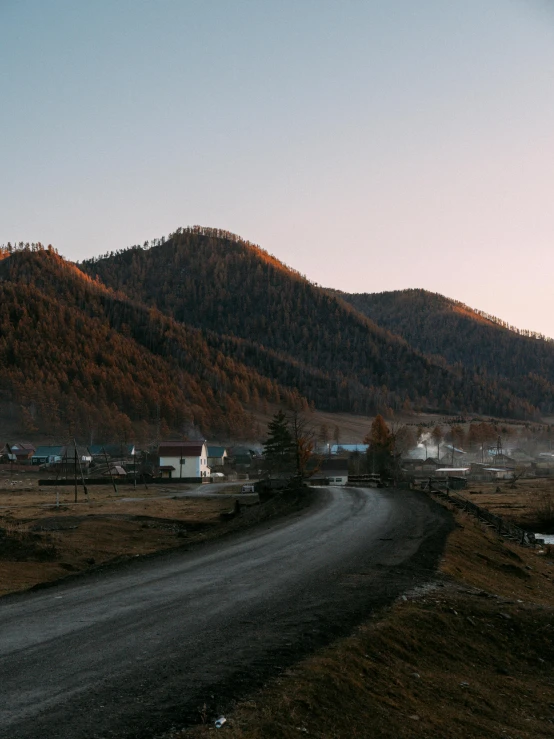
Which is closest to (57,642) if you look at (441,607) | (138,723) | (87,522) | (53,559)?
(138,723)

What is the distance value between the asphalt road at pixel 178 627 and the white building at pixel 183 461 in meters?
103

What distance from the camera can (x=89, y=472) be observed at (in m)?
124

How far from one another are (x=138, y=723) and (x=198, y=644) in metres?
3.45

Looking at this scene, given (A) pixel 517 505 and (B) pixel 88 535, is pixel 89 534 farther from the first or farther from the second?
(A) pixel 517 505

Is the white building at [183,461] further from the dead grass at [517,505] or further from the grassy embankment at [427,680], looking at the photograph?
the grassy embankment at [427,680]

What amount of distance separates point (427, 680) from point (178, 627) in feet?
14.0

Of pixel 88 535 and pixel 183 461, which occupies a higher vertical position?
pixel 183 461

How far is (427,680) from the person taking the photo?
10781mm

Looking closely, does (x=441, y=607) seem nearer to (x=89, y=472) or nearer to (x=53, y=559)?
(x=53, y=559)

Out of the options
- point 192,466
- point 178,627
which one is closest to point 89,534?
point 178,627

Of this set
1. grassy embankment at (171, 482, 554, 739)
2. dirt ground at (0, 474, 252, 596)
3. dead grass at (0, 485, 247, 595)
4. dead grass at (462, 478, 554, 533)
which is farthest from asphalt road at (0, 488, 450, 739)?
dead grass at (462, 478, 554, 533)

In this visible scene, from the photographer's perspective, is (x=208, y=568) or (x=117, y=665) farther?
(x=208, y=568)

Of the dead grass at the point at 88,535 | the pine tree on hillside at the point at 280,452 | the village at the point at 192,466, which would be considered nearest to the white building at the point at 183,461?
the village at the point at 192,466

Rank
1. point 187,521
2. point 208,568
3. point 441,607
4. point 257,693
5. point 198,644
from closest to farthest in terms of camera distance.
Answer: point 257,693 < point 198,644 < point 441,607 < point 208,568 < point 187,521
